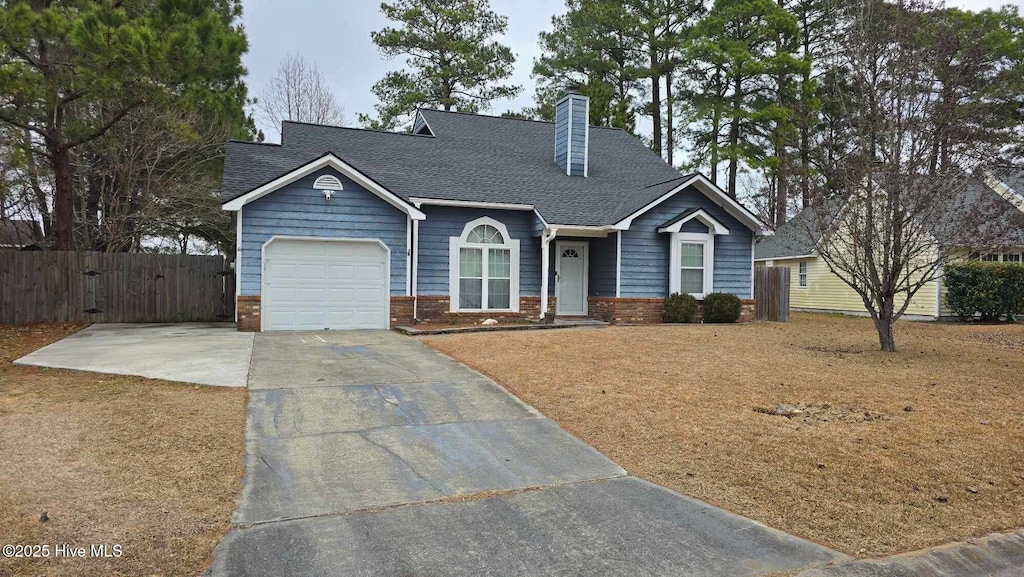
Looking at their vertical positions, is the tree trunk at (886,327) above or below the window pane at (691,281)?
below

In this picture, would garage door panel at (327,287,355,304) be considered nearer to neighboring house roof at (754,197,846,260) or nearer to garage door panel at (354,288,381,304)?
garage door panel at (354,288,381,304)

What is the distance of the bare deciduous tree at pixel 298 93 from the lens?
101 feet

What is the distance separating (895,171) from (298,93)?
27176 millimetres

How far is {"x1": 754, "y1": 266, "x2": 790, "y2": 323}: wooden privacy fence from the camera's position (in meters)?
20.0

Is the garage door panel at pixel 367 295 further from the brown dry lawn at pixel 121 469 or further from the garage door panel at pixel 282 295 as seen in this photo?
the brown dry lawn at pixel 121 469

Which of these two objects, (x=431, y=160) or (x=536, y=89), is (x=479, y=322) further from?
(x=536, y=89)

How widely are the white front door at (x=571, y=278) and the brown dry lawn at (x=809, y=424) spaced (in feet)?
18.5

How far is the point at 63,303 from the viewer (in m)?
15.6

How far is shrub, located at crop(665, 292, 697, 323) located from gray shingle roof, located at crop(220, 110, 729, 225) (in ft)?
8.52

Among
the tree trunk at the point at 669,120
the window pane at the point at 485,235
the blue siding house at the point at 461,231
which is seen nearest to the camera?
the blue siding house at the point at 461,231

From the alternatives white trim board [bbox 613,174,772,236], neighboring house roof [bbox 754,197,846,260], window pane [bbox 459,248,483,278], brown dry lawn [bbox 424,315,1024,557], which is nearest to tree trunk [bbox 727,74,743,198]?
neighboring house roof [bbox 754,197,846,260]

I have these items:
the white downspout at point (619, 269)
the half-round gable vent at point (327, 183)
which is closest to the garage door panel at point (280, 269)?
the half-round gable vent at point (327, 183)

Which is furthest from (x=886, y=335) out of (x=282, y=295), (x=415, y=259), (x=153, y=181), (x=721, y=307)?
(x=153, y=181)

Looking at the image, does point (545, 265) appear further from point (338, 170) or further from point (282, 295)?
point (282, 295)
